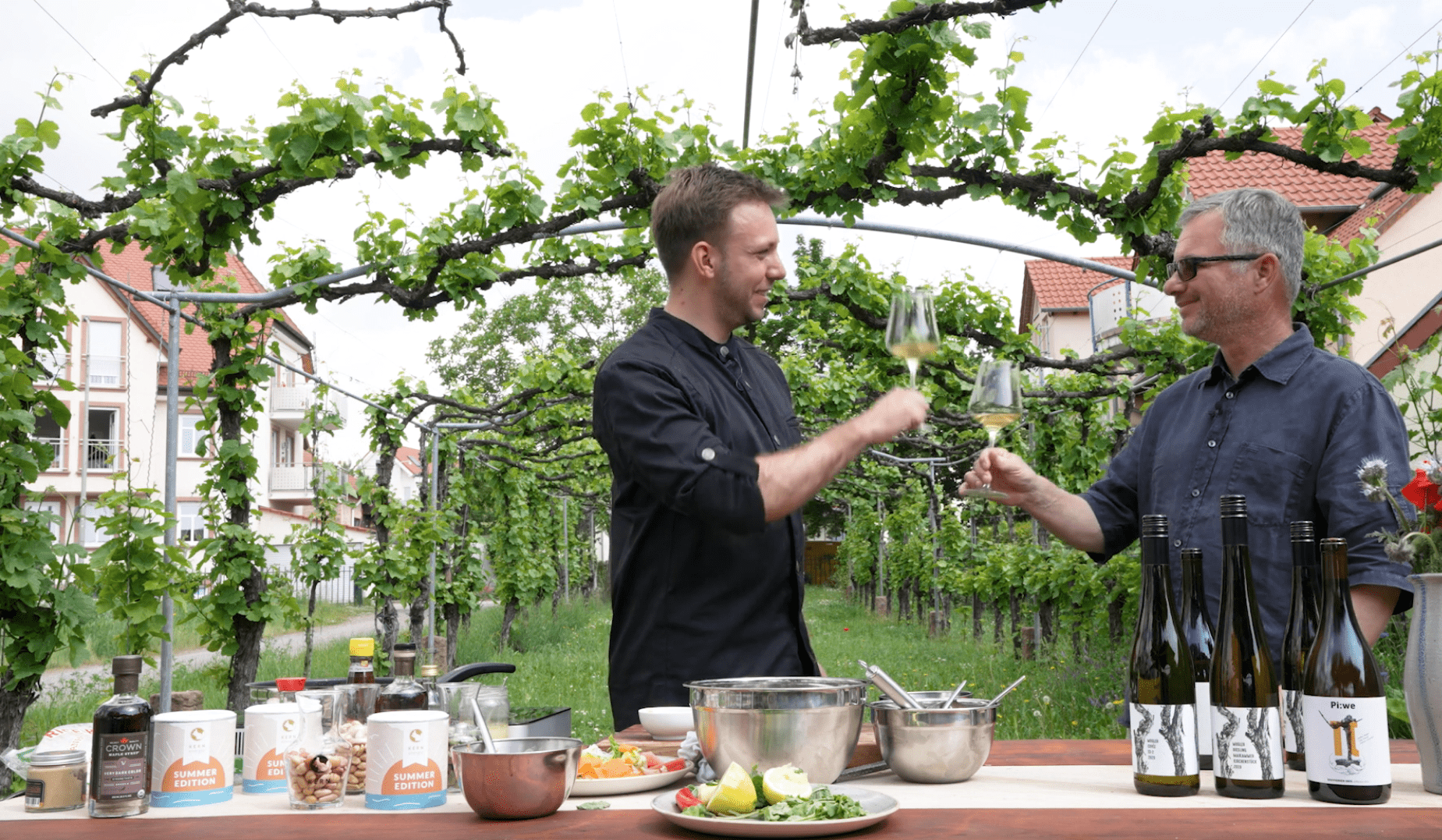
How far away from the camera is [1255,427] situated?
2496mm

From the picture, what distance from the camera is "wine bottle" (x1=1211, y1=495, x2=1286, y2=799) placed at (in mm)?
1578

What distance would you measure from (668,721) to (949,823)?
0.71 meters

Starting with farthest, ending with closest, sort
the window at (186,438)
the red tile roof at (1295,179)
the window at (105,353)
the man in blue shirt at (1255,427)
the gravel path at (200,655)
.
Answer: the window at (186,438), the window at (105,353), the red tile roof at (1295,179), the gravel path at (200,655), the man in blue shirt at (1255,427)

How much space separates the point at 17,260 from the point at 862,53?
4196mm

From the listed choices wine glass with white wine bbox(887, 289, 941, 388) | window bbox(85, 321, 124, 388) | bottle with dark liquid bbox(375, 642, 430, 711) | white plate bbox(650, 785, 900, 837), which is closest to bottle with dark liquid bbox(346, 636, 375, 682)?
bottle with dark liquid bbox(375, 642, 430, 711)

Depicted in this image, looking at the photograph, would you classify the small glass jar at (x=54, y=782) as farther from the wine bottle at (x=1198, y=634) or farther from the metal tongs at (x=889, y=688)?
the wine bottle at (x=1198, y=634)

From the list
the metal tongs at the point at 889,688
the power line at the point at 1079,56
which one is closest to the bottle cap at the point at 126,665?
the metal tongs at the point at 889,688

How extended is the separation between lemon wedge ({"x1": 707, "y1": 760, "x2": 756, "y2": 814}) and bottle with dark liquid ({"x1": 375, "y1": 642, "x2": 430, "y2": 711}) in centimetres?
64

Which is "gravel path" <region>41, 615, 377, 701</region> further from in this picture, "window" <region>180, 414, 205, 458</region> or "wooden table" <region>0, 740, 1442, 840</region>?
Answer: "window" <region>180, 414, 205, 458</region>

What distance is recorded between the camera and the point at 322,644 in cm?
1919

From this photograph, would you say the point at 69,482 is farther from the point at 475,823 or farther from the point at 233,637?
the point at 475,823

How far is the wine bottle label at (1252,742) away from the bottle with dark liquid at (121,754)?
1562mm

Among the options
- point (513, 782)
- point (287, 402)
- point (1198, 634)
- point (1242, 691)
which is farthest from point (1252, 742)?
point (287, 402)

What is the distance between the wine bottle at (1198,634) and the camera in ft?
5.54
